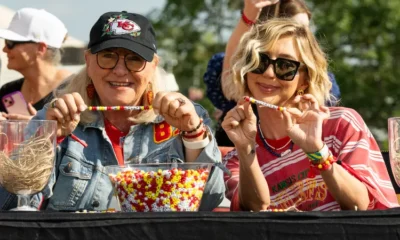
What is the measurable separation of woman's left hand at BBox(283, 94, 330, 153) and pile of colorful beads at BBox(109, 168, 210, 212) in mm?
345

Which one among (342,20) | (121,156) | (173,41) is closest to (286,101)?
(121,156)

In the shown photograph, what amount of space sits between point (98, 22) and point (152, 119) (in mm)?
376

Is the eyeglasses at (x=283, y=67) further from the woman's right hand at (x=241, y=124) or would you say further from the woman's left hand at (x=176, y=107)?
the woman's left hand at (x=176, y=107)

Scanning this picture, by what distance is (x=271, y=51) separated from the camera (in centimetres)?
288

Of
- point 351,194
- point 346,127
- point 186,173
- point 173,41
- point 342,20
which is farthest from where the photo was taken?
point 173,41

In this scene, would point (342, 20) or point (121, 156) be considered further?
point (342, 20)

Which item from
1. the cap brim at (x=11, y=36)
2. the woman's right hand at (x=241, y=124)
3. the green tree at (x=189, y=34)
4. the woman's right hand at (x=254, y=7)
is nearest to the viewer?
the woman's right hand at (x=241, y=124)

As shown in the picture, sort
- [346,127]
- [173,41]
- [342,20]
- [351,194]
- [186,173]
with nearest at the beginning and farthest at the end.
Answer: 1. [186,173]
2. [351,194]
3. [346,127]
4. [342,20]
5. [173,41]

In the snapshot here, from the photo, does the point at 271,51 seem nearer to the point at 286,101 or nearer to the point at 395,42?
the point at 286,101

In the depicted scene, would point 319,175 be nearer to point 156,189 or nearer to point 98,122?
point 156,189

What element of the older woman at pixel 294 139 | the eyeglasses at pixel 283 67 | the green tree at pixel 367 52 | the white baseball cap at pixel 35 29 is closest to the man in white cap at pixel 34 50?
the white baseball cap at pixel 35 29

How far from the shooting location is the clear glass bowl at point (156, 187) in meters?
2.37

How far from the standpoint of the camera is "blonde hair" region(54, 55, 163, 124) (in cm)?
292

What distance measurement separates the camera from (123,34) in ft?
9.43
